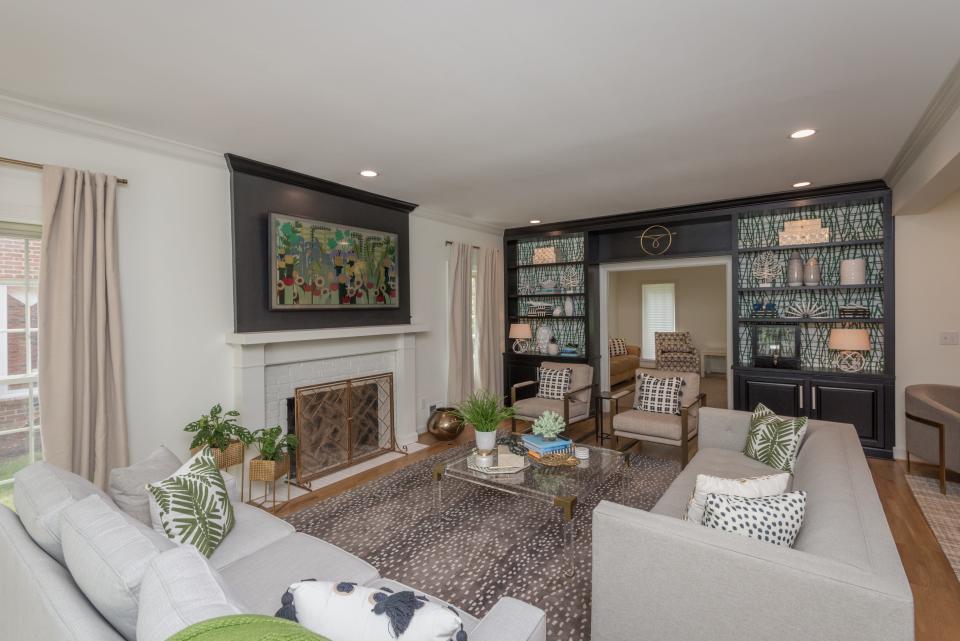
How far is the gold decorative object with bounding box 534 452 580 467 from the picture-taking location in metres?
3.00

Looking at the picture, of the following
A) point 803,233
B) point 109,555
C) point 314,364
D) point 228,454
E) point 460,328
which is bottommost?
point 228,454

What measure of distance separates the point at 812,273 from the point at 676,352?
4.55 m

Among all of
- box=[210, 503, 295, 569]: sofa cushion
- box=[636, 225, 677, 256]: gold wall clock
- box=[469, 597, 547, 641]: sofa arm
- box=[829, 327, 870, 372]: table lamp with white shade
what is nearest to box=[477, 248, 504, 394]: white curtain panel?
box=[636, 225, 677, 256]: gold wall clock

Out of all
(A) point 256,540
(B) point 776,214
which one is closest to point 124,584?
(A) point 256,540

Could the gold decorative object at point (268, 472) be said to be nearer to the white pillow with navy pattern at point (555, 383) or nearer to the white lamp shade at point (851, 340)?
the white pillow with navy pattern at point (555, 383)

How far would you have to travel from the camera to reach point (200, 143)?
10.0 ft

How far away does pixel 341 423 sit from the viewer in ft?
13.4

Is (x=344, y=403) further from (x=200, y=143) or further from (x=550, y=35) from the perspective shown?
(x=550, y=35)

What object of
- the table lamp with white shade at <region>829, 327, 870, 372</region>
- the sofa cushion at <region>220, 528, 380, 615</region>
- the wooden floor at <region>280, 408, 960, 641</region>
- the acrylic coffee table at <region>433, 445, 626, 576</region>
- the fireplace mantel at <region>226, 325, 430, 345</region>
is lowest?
the wooden floor at <region>280, 408, 960, 641</region>

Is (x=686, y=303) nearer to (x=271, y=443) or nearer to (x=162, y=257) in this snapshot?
(x=271, y=443)

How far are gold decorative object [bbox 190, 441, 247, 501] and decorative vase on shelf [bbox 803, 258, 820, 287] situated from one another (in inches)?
202

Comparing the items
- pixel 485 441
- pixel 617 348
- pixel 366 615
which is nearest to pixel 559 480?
pixel 485 441

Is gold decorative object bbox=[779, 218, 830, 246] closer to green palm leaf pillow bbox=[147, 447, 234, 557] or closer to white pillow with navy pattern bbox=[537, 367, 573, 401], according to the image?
white pillow with navy pattern bbox=[537, 367, 573, 401]

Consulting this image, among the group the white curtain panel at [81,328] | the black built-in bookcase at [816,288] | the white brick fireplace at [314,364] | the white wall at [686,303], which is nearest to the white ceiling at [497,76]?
the white curtain panel at [81,328]
